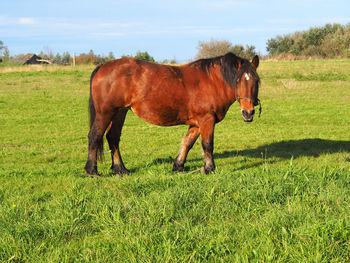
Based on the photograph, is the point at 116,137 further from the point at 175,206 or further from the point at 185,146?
the point at 175,206

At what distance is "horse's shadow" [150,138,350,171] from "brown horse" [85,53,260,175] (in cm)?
157

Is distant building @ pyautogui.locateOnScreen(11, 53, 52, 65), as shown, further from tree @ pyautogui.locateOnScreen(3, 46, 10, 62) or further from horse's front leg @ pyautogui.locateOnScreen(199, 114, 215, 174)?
horse's front leg @ pyautogui.locateOnScreen(199, 114, 215, 174)

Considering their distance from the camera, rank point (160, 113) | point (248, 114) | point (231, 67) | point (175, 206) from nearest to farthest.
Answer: point (175, 206)
point (248, 114)
point (231, 67)
point (160, 113)

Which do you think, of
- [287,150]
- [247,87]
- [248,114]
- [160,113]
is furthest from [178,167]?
[287,150]

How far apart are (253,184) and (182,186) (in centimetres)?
100

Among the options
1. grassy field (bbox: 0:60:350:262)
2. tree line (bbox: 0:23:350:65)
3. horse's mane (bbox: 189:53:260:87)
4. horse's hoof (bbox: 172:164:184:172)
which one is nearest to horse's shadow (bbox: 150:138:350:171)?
grassy field (bbox: 0:60:350:262)

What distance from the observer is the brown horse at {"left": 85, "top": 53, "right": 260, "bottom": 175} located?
6773 millimetres

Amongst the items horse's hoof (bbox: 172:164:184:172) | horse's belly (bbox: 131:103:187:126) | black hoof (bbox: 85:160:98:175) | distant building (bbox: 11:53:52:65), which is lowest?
horse's hoof (bbox: 172:164:184:172)

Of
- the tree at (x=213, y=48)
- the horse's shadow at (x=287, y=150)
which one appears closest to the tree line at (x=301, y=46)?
the tree at (x=213, y=48)

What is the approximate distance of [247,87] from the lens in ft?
21.2

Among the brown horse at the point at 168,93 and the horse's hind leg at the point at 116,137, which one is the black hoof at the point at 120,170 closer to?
the horse's hind leg at the point at 116,137

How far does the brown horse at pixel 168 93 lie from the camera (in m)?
6.77

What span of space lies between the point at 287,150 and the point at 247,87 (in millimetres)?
4102

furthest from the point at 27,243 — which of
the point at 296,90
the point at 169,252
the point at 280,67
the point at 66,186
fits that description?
the point at 280,67
